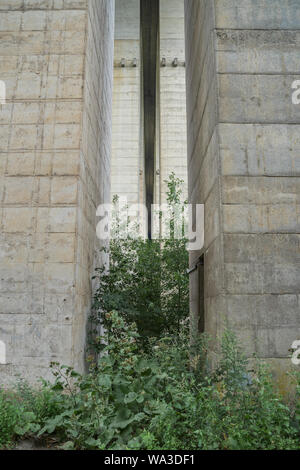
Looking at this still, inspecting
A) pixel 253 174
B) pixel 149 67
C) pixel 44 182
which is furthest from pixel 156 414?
pixel 149 67

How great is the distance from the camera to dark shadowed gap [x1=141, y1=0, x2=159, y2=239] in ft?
76.5

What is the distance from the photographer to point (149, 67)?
2773 cm

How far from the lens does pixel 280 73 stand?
570 cm

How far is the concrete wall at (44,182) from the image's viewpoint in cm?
545

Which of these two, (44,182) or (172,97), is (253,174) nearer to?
(44,182)

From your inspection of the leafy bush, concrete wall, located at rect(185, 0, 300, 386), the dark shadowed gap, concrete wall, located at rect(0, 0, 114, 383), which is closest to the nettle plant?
concrete wall, located at rect(0, 0, 114, 383)

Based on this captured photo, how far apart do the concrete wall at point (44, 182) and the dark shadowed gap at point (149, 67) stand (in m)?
18.5

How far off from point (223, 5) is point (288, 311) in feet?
14.5

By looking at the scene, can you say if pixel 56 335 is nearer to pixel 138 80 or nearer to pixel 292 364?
pixel 292 364

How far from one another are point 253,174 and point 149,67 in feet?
81.4

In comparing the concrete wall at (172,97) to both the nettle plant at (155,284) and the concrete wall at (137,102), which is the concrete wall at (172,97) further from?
the nettle plant at (155,284)

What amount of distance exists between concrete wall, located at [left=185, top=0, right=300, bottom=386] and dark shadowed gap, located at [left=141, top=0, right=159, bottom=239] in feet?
62.5

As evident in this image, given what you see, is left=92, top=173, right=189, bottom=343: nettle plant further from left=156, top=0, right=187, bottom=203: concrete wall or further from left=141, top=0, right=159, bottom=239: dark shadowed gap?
left=141, top=0, right=159, bottom=239: dark shadowed gap

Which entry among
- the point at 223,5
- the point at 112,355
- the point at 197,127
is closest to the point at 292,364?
the point at 112,355
